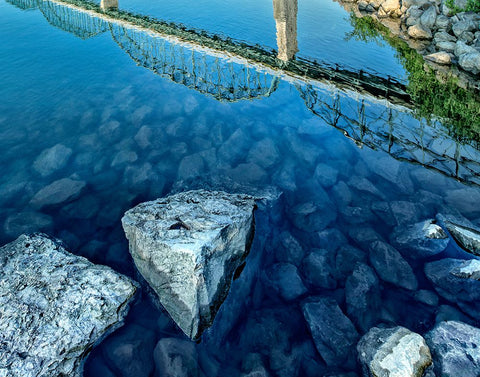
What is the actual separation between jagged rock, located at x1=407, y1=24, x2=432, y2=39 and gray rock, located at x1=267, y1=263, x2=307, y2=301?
12.9m

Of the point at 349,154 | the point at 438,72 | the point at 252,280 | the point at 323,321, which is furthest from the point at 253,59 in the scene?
the point at 323,321

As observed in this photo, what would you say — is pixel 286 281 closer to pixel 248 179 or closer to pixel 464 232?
pixel 248 179

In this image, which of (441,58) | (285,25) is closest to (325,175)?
(285,25)

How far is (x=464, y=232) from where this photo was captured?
5.33 metres

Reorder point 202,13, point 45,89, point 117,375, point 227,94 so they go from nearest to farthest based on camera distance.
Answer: point 117,375
point 227,94
point 45,89
point 202,13

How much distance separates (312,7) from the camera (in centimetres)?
1706

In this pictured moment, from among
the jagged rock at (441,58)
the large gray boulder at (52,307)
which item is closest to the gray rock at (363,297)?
the large gray boulder at (52,307)

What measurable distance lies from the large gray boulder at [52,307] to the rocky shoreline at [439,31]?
38.7 feet

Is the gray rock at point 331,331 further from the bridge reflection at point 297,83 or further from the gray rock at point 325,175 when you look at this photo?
the bridge reflection at point 297,83

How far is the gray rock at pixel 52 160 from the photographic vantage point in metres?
7.28

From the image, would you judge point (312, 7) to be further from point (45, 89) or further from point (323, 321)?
point (323, 321)

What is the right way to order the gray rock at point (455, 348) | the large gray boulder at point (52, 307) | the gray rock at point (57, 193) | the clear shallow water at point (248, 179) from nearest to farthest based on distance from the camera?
the large gray boulder at point (52, 307), the gray rock at point (455, 348), the clear shallow water at point (248, 179), the gray rock at point (57, 193)

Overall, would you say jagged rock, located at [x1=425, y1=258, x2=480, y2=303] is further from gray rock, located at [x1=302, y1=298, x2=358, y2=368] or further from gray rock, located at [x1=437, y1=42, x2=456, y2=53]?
gray rock, located at [x1=437, y1=42, x2=456, y2=53]

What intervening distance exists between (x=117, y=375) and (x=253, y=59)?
1039 cm
